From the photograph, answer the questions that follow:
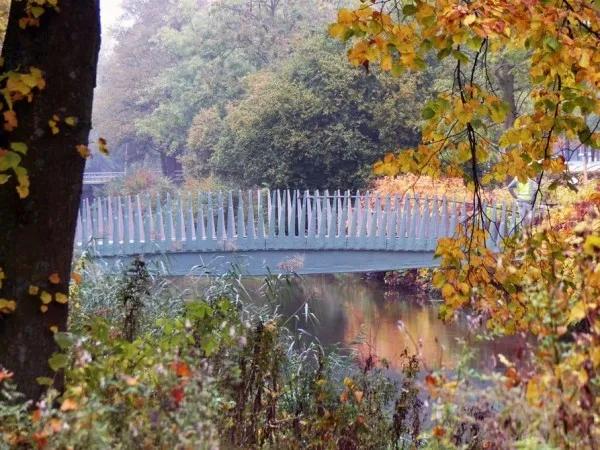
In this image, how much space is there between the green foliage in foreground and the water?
4.53 meters

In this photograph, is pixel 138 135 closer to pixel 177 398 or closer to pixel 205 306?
pixel 205 306

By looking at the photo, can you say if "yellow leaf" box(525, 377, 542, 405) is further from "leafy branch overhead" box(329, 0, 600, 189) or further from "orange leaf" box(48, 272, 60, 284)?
"orange leaf" box(48, 272, 60, 284)

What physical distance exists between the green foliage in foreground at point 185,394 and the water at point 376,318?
4.53 m

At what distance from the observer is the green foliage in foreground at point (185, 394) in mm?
1473

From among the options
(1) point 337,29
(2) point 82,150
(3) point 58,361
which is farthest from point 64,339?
(1) point 337,29

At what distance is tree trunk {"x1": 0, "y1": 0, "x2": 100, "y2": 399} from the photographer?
2.36 metres

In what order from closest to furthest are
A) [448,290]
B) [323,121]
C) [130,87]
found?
[448,290], [323,121], [130,87]

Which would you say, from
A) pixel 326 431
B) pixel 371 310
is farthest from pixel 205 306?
pixel 371 310

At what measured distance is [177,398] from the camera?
135 cm

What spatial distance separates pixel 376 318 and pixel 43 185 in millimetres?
9390

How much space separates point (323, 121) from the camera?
14.2 m

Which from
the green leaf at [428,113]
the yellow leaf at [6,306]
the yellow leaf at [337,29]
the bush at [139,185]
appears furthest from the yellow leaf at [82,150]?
the bush at [139,185]

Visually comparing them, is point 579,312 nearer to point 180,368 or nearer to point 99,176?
point 180,368

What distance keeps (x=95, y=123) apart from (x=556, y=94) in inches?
738
